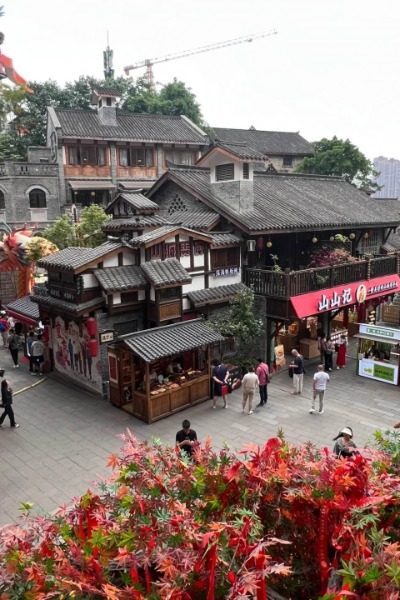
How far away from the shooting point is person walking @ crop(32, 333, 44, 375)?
693 inches

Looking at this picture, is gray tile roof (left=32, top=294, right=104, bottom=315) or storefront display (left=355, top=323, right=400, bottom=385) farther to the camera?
storefront display (left=355, top=323, right=400, bottom=385)

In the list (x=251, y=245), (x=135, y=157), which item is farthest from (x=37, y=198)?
(x=251, y=245)

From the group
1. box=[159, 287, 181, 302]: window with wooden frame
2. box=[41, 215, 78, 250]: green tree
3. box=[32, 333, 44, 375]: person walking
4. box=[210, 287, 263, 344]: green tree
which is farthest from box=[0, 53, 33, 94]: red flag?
box=[41, 215, 78, 250]: green tree

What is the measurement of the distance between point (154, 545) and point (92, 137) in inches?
1323

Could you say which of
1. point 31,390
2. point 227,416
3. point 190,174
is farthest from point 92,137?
point 227,416

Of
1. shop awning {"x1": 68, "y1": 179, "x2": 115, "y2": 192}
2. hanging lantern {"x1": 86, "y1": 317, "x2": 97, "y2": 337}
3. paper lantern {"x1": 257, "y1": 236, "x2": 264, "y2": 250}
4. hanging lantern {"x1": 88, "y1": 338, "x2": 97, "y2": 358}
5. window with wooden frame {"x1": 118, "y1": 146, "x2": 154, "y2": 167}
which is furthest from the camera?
window with wooden frame {"x1": 118, "y1": 146, "x2": 154, "y2": 167}

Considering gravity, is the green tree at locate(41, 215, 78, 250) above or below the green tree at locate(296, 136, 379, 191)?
below

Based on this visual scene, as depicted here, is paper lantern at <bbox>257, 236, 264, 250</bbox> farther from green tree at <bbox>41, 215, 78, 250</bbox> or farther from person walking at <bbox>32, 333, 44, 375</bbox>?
green tree at <bbox>41, 215, 78, 250</bbox>

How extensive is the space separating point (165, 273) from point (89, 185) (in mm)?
21060

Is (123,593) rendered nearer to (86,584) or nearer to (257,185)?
(86,584)

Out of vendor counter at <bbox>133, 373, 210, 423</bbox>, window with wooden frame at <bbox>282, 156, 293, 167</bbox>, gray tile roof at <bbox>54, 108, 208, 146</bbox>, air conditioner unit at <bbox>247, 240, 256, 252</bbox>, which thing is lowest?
vendor counter at <bbox>133, 373, 210, 423</bbox>

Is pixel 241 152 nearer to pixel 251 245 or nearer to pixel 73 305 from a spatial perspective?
pixel 251 245

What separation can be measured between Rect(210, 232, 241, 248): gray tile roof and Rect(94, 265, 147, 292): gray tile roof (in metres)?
3.32

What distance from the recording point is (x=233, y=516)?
392 centimetres
